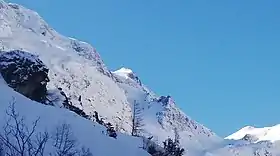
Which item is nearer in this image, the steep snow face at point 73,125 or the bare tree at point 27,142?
the bare tree at point 27,142

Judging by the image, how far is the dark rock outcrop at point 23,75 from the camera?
57281 millimetres

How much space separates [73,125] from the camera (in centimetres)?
4209

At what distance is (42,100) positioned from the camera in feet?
194

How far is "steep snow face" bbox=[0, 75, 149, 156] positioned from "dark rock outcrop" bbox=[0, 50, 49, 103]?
35.3 feet

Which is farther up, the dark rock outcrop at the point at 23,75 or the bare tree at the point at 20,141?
the dark rock outcrop at the point at 23,75

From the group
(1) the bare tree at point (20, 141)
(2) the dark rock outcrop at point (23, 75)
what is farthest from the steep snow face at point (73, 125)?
(2) the dark rock outcrop at point (23, 75)

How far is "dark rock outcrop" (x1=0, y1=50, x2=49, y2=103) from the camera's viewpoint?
57281mm

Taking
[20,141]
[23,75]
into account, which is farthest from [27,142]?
[23,75]

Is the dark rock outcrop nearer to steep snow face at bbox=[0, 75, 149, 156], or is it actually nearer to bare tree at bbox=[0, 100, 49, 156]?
steep snow face at bbox=[0, 75, 149, 156]

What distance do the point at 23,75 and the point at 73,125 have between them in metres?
17.3

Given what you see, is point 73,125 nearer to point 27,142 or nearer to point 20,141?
point 20,141

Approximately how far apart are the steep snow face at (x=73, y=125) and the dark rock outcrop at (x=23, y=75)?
10.8 meters

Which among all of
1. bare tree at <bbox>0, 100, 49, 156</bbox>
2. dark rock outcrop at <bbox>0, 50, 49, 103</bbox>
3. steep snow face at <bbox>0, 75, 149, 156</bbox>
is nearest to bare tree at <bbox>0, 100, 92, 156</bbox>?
bare tree at <bbox>0, 100, 49, 156</bbox>

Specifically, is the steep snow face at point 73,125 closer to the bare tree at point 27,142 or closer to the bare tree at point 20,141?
the bare tree at point 27,142
